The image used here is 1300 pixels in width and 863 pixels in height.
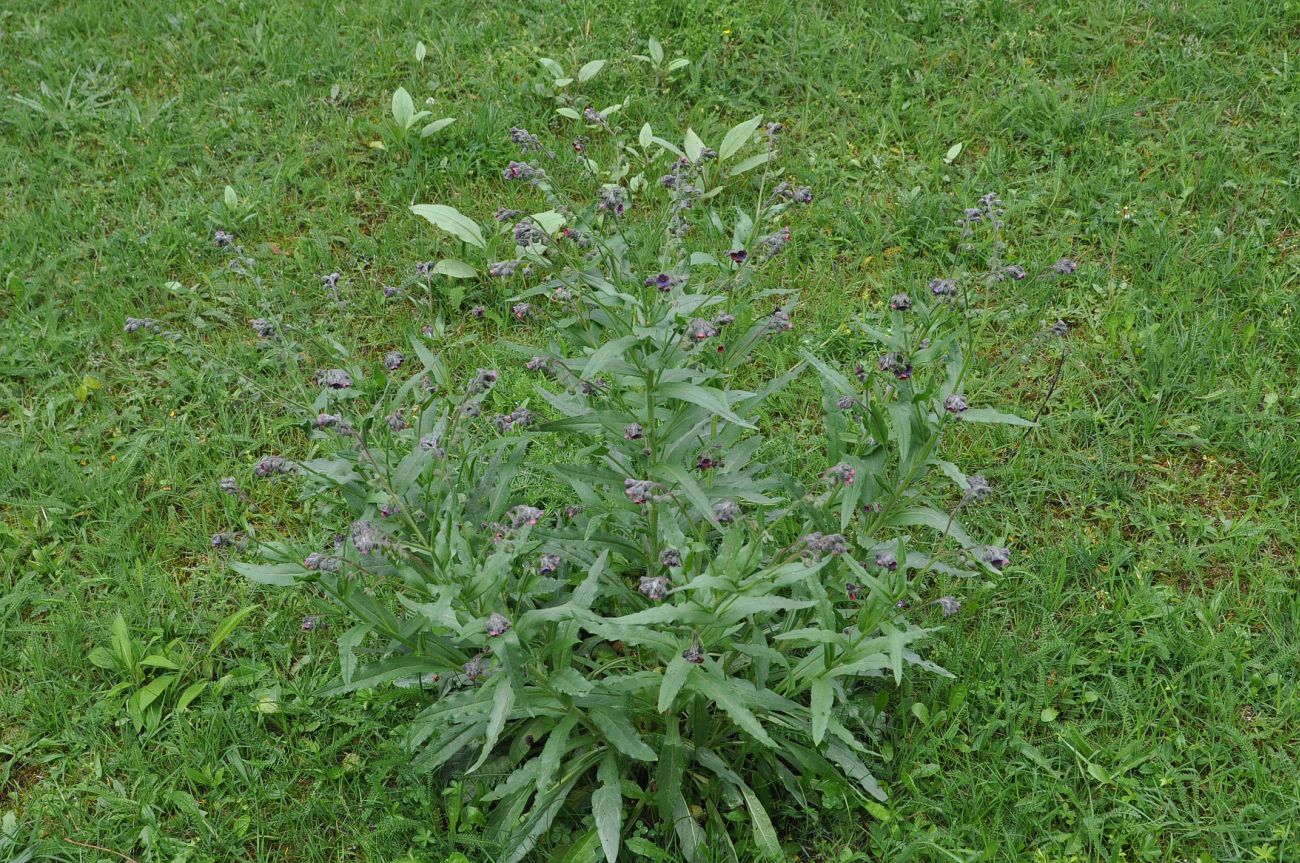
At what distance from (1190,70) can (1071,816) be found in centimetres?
398

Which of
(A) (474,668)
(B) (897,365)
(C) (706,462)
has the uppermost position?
(B) (897,365)

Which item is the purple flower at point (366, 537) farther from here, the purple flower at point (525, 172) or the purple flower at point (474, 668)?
the purple flower at point (525, 172)

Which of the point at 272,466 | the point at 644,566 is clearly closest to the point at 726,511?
the point at 644,566

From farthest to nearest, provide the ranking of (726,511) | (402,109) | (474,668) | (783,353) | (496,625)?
(402,109) → (783,353) → (474,668) → (726,511) → (496,625)

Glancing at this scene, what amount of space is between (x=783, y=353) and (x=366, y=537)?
2.48 meters

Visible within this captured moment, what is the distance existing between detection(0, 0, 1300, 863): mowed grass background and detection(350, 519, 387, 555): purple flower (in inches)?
31.2

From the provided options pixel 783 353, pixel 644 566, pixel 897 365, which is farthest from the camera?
pixel 783 353

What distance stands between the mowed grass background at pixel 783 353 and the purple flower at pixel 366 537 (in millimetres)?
793

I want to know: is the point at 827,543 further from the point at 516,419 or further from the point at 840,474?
the point at 516,419

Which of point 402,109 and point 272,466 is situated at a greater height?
point 272,466

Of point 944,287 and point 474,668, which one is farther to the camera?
point 944,287

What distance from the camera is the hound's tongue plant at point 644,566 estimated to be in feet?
8.60

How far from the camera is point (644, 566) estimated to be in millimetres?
3330

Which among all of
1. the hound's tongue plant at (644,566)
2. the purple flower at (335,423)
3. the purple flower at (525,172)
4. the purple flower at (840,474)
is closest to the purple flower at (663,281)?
the hound's tongue plant at (644,566)
